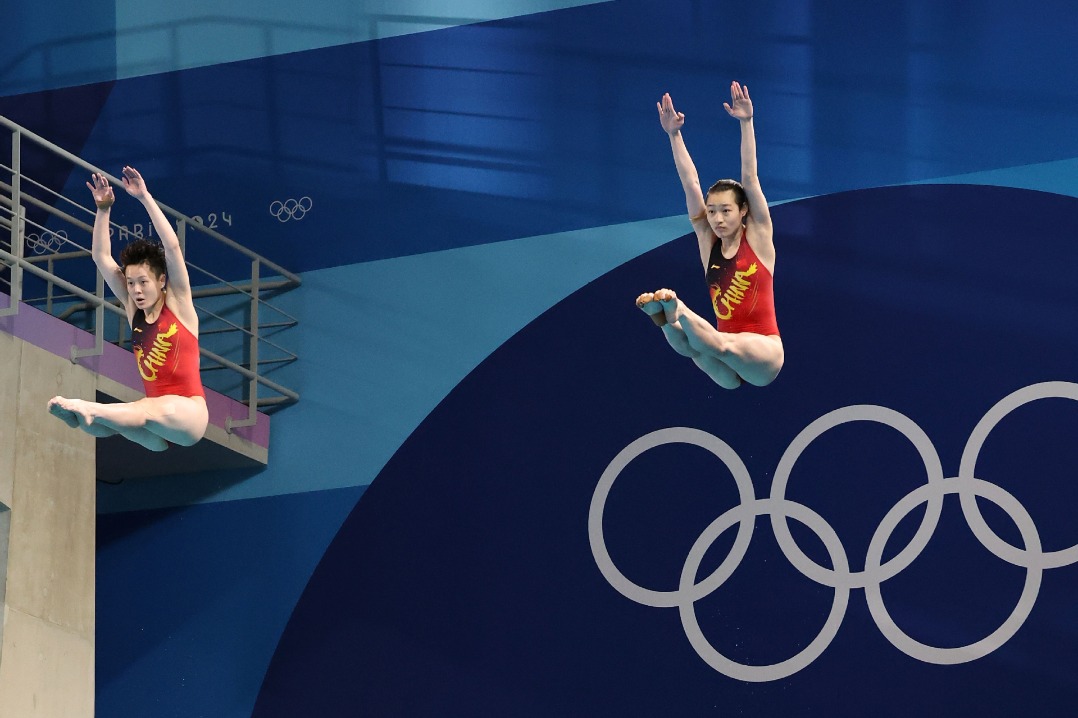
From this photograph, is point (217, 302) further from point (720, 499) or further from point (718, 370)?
point (718, 370)

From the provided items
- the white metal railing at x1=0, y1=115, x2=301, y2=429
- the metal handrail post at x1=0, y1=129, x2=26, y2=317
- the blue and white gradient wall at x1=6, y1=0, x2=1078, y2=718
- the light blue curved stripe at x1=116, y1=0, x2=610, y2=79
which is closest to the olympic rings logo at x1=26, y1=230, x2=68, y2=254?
the white metal railing at x1=0, y1=115, x2=301, y2=429

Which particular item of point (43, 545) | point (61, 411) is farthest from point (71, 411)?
point (43, 545)

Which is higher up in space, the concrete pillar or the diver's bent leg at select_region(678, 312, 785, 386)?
the diver's bent leg at select_region(678, 312, 785, 386)

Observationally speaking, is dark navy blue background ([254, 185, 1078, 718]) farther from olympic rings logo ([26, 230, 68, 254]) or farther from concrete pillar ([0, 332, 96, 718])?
olympic rings logo ([26, 230, 68, 254])

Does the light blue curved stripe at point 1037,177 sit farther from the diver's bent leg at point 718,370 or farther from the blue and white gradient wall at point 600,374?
the diver's bent leg at point 718,370

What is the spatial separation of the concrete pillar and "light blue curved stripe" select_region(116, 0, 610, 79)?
3181 millimetres

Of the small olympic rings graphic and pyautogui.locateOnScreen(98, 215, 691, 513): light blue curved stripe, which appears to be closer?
pyautogui.locateOnScreen(98, 215, 691, 513): light blue curved stripe

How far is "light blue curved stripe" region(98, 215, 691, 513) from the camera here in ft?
29.6

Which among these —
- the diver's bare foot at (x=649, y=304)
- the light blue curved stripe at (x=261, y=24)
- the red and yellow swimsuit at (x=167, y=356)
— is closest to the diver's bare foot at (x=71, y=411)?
the red and yellow swimsuit at (x=167, y=356)

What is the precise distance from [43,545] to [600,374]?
3.36m

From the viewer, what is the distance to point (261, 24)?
9.97m

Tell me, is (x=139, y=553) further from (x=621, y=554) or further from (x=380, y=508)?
(x=621, y=554)

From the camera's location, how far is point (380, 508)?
9.13m

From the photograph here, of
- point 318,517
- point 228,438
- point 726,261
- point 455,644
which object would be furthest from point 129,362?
point 726,261
